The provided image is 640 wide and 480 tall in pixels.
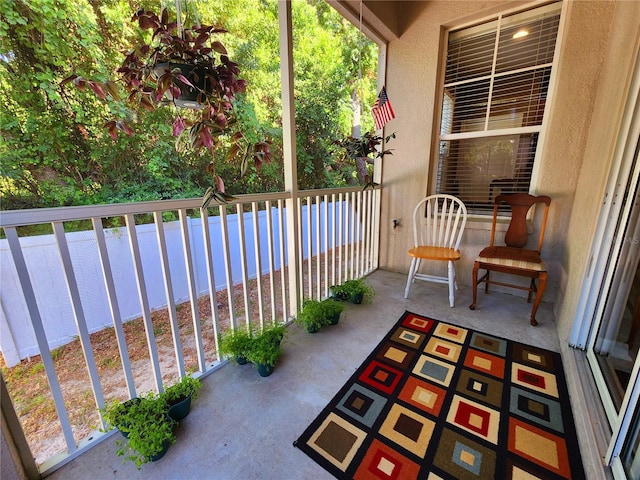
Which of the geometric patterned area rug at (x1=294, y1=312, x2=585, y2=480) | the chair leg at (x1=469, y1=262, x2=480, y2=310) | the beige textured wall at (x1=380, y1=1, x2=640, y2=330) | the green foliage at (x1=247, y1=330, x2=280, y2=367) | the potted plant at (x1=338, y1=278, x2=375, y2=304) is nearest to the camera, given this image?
the geometric patterned area rug at (x1=294, y1=312, x2=585, y2=480)

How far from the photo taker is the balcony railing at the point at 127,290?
42.8 inches

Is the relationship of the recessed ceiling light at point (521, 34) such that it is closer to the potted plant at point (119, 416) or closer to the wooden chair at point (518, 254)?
the wooden chair at point (518, 254)

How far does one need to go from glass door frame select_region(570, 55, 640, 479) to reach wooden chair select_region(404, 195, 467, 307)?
83 centimetres

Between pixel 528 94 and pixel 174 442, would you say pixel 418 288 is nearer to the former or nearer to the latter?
pixel 528 94

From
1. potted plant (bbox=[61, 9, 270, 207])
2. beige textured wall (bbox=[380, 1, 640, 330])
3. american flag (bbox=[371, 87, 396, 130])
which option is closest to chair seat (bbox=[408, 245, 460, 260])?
beige textured wall (bbox=[380, 1, 640, 330])

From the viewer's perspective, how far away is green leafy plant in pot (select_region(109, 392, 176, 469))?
1.05 meters

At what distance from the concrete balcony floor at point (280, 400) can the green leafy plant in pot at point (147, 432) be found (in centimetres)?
4

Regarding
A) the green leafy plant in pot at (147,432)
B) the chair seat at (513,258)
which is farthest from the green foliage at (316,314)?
the chair seat at (513,258)

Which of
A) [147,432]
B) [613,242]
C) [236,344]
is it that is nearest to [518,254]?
[613,242]

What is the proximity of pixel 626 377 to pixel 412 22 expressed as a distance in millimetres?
3128

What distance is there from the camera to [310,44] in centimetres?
459

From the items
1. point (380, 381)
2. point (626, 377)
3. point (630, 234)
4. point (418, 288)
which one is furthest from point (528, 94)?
point (380, 381)

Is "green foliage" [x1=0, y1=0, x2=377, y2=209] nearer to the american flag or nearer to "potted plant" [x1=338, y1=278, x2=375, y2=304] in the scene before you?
the american flag

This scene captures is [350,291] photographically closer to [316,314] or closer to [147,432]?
[316,314]
